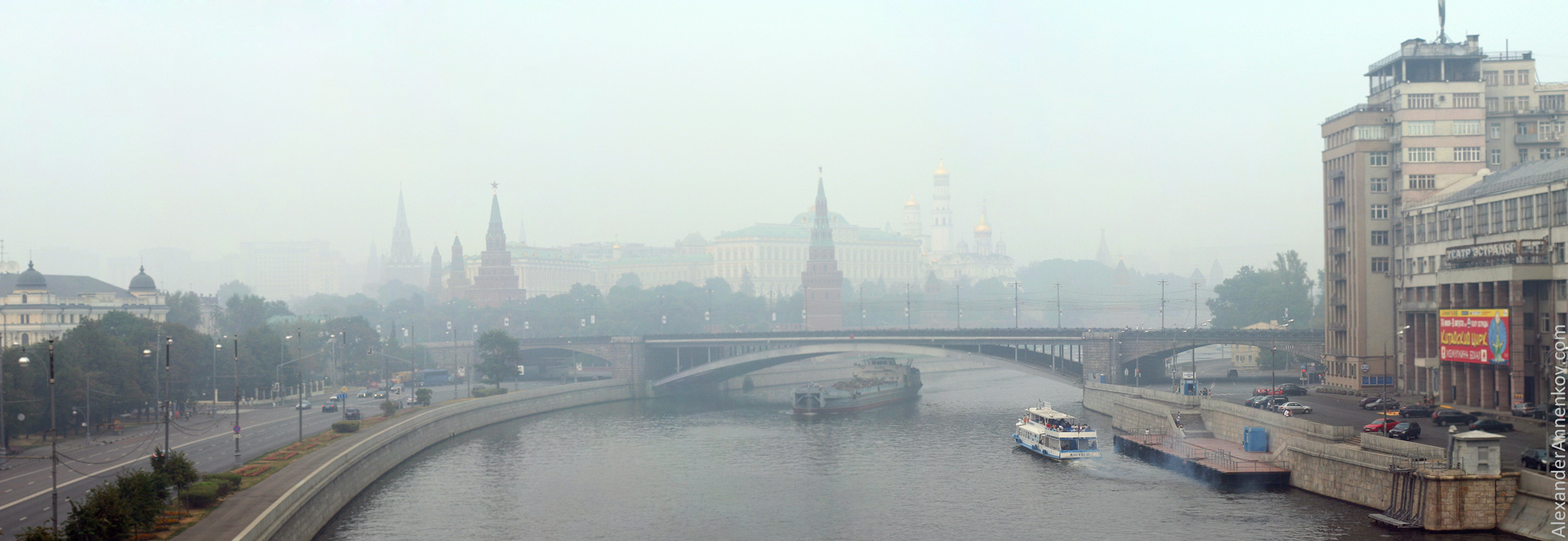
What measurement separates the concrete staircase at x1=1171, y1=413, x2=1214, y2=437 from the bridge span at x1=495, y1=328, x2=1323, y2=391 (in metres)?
18.2

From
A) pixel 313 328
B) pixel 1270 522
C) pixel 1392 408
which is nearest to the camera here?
pixel 1270 522

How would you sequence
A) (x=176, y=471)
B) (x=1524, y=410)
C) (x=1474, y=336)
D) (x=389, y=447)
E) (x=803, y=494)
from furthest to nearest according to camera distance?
(x=389, y=447) → (x=1474, y=336) → (x=803, y=494) → (x=1524, y=410) → (x=176, y=471)

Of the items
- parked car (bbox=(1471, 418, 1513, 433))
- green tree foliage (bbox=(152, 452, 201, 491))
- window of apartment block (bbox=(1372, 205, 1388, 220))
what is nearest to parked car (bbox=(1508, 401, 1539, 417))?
parked car (bbox=(1471, 418, 1513, 433))

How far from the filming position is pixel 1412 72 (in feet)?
312

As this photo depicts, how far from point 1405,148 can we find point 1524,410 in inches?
1334

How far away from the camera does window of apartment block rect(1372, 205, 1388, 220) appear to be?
93812 mm

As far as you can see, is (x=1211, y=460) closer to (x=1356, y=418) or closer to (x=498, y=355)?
(x=1356, y=418)

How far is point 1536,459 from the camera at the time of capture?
164ft

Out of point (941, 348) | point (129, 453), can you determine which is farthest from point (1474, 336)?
point (129, 453)

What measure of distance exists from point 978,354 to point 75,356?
260 feet

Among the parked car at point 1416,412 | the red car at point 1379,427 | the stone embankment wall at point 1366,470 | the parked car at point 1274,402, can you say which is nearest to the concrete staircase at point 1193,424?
the stone embankment wall at point 1366,470

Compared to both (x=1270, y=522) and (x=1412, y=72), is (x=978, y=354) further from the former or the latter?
(x=1270, y=522)

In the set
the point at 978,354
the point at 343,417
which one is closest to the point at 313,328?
the point at 343,417

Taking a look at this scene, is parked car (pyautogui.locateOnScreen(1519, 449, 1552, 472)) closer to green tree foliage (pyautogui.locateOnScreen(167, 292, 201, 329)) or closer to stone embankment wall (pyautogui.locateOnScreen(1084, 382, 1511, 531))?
stone embankment wall (pyautogui.locateOnScreen(1084, 382, 1511, 531))
